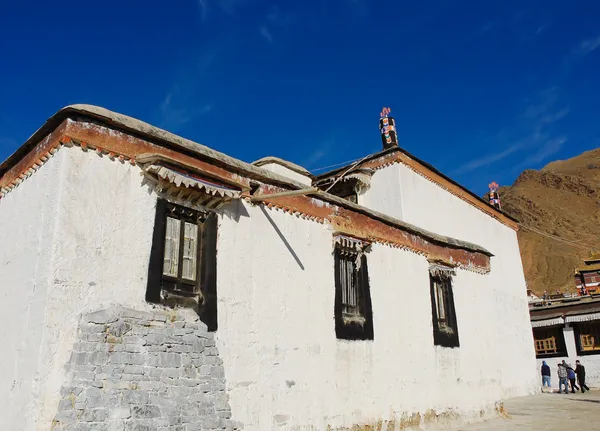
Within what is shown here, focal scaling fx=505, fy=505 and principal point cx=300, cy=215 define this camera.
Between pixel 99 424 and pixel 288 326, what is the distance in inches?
137

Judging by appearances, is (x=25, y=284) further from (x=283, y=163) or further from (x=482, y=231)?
(x=482, y=231)

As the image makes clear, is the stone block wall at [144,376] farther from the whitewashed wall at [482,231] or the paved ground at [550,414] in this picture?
the whitewashed wall at [482,231]

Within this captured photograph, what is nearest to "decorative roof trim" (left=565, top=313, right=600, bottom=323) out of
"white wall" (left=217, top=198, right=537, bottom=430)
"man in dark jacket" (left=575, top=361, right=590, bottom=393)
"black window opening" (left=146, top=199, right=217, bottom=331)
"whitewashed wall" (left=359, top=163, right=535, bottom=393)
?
"whitewashed wall" (left=359, top=163, right=535, bottom=393)

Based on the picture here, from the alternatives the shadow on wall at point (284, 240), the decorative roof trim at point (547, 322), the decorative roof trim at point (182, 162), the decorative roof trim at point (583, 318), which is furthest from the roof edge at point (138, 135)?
the decorative roof trim at point (547, 322)

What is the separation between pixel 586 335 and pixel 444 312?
13.3 meters

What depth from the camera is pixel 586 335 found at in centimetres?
2128

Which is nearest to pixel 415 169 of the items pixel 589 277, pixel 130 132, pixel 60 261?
pixel 130 132

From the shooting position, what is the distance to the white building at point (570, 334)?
20875 millimetres

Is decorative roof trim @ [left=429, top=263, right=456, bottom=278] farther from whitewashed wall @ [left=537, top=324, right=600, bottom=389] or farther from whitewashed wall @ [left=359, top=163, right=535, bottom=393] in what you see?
whitewashed wall @ [left=537, top=324, right=600, bottom=389]

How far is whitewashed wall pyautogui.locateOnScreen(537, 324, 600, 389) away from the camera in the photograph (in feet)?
68.1

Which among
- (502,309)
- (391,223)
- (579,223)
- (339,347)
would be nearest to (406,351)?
(339,347)

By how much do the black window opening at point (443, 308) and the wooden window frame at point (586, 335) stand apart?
41.9 ft

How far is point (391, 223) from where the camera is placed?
421 inches

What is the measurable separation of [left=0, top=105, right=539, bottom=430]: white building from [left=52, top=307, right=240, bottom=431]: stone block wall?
0.08 ft
